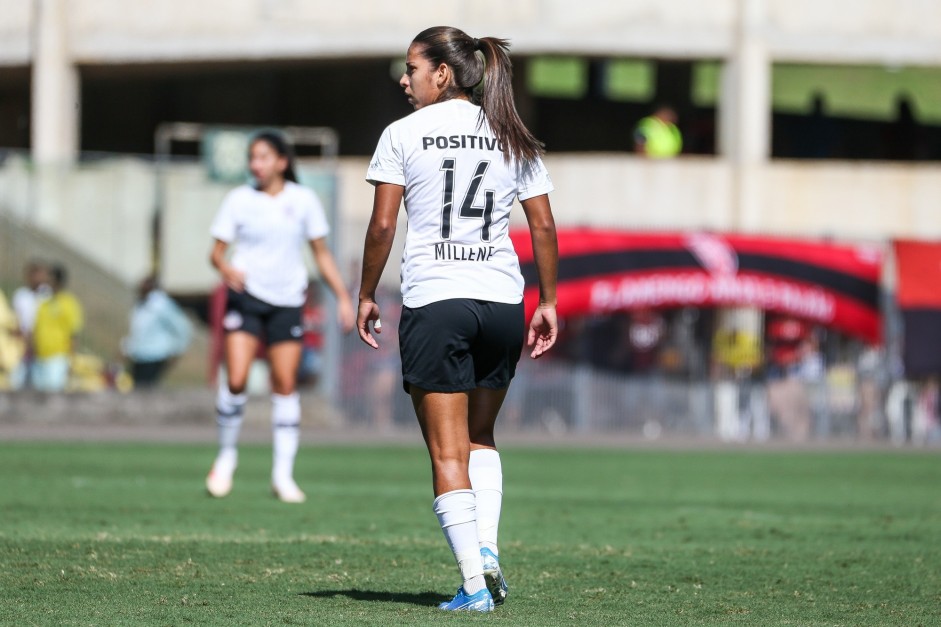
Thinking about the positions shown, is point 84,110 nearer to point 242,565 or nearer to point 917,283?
point 917,283

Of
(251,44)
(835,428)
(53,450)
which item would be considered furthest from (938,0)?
(53,450)

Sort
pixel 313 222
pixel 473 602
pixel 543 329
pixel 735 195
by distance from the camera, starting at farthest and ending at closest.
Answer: pixel 735 195, pixel 313 222, pixel 543 329, pixel 473 602

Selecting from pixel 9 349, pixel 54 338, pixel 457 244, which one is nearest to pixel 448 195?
pixel 457 244

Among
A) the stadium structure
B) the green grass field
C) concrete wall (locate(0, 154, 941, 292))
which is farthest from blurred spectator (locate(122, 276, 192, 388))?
the green grass field

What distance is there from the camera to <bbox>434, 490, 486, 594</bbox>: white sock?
5898 millimetres

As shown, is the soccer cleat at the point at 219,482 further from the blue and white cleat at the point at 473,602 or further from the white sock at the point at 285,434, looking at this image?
the blue and white cleat at the point at 473,602

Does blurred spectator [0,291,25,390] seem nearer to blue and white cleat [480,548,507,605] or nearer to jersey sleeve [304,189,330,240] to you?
jersey sleeve [304,189,330,240]

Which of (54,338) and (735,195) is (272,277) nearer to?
(54,338)

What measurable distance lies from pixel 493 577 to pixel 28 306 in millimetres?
15929

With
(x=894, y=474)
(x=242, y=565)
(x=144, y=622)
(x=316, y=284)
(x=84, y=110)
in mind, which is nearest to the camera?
(x=144, y=622)

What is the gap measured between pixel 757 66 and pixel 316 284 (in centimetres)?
922

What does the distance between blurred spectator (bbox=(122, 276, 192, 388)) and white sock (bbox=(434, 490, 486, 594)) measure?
16017mm

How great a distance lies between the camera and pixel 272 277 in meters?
10.6

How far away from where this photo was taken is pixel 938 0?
27828 mm
